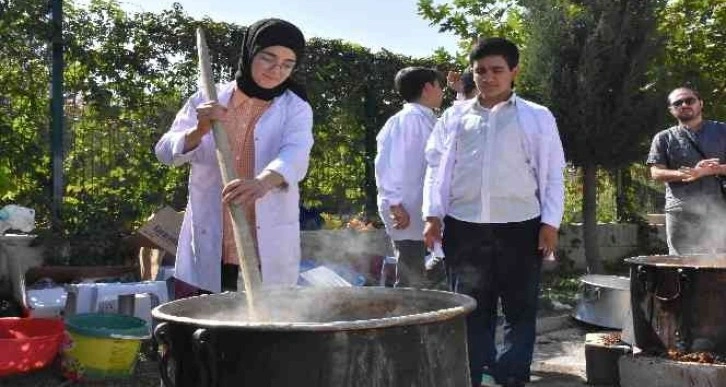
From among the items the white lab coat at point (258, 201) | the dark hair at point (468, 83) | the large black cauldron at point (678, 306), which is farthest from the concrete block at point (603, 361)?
the white lab coat at point (258, 201)

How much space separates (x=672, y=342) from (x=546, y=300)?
10.3 ft

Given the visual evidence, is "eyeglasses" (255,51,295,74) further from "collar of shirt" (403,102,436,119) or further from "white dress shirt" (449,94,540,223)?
"collar of shirt" (403,102,436,119)

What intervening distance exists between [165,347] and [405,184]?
297 cm

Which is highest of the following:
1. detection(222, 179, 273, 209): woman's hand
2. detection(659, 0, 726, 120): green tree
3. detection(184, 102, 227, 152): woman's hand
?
detection(659, 0, 726, 120): green tree

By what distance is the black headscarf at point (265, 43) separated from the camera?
9.74 ft

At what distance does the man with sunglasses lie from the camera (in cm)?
549

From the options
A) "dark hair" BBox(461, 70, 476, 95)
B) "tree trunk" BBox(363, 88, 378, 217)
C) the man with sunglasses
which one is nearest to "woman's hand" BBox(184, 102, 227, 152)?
"dark hair" BBox(461, 70, 476, 95)

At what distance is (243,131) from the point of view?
320 centimetres

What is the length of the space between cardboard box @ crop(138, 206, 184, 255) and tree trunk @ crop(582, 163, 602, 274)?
15.2 feet

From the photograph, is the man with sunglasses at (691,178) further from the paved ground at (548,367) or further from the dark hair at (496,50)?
the dark hair at (496,50)

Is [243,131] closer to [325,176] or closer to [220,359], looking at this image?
[220,359]

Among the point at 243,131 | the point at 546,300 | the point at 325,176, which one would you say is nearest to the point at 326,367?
the point at 243,131

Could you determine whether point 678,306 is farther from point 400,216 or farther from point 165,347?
point 165,347

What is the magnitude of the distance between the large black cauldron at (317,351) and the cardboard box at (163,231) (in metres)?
3.90
